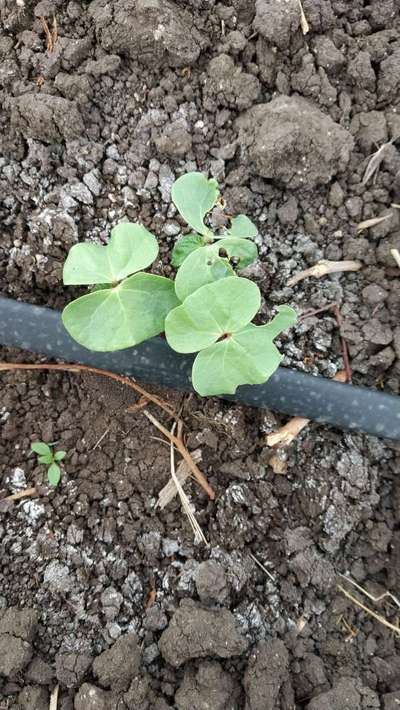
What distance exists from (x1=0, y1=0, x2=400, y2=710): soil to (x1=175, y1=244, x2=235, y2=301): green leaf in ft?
1.12

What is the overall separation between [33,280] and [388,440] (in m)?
1.11

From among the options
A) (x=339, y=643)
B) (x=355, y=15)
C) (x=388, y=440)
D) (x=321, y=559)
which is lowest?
(x=339, y=643)

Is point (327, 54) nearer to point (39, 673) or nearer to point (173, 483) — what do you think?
point (173, 483)

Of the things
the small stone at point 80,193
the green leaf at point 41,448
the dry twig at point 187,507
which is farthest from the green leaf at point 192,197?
the green leaf at point 41,448

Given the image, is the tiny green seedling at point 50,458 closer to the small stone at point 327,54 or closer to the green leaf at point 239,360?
the green leaf at point 239,360

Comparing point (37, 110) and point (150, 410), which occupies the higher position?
point (37, 110)

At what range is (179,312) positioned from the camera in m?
1.25

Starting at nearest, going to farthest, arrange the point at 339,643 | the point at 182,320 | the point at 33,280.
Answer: the point at 182,320, the point at 339,643, the point at 33,280

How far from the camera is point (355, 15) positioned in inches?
69.6

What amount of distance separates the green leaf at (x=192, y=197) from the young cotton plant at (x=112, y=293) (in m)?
0.13

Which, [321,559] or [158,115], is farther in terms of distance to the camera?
[158,115]

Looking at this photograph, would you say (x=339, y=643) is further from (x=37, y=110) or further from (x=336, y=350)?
(x=37, y=110)

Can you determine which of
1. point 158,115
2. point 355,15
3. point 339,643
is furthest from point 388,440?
point 355,15

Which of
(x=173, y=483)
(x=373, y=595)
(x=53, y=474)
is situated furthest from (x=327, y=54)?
(x=373, y=595)
